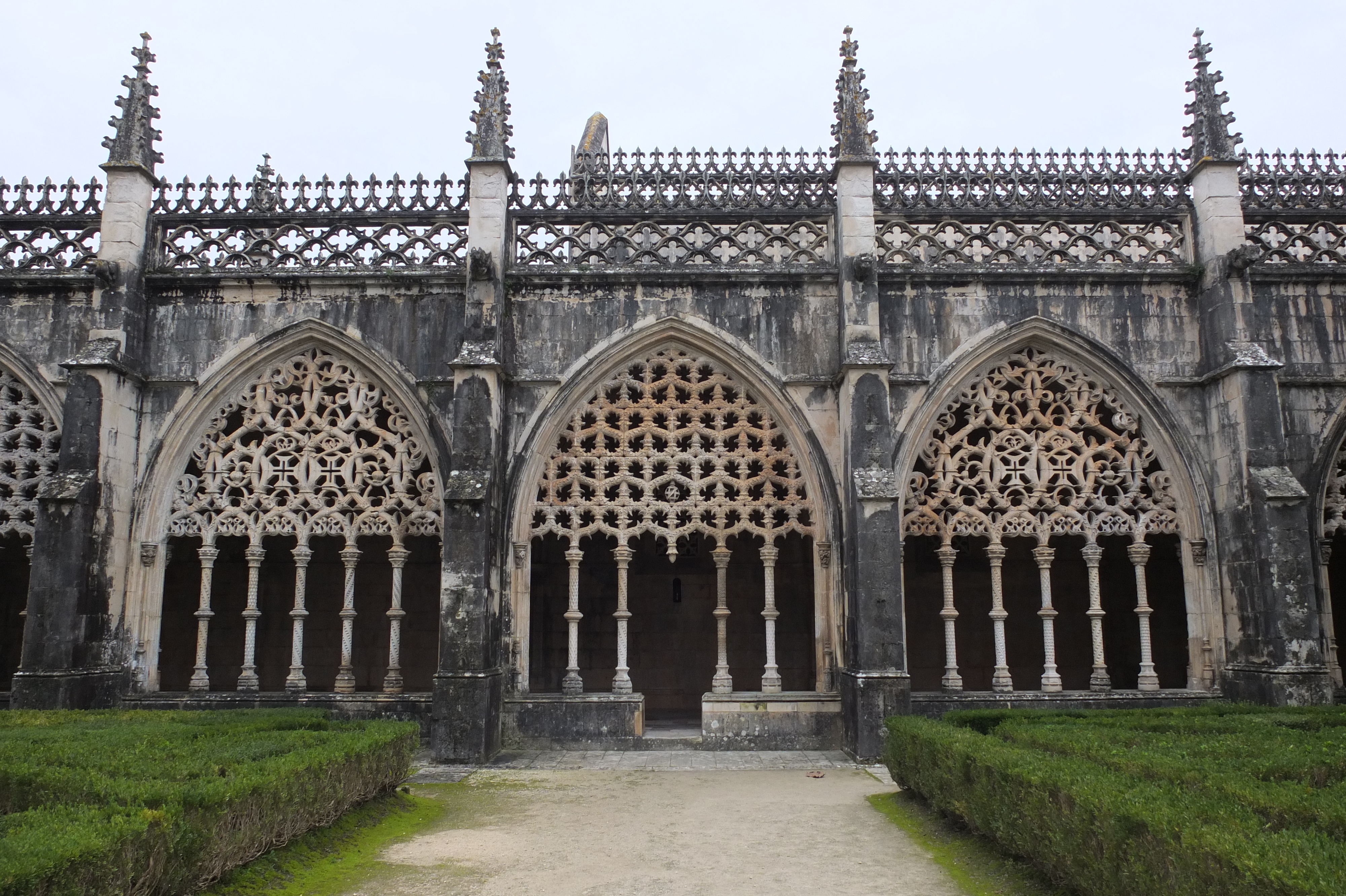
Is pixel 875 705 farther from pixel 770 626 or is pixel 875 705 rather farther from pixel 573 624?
pixel 573 624

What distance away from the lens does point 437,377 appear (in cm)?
1203

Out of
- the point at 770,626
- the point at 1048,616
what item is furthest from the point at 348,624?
the point at 1048,616

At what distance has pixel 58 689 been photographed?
10758mm

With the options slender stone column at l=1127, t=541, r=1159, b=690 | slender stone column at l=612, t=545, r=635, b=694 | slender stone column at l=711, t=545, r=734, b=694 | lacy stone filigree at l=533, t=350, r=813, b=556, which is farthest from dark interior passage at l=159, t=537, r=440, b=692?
slender stone column at l=1127, t=541, r=1159, b=690

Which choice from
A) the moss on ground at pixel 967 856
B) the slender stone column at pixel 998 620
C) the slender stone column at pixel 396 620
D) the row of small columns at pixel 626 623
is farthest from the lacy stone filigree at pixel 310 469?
the slender stone column at pixel 998 620

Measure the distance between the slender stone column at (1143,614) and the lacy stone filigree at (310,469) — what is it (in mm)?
8854

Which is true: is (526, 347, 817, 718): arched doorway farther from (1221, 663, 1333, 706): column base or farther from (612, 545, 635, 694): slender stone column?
(1221, 663, 1333, 706): column base

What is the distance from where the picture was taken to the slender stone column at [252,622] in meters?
11.9

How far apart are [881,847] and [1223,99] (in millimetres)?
10684

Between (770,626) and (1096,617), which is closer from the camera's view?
(1096,617)

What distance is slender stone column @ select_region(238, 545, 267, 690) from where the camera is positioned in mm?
11883

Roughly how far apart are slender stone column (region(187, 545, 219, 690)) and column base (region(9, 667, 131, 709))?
104 cm

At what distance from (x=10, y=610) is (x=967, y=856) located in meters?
15.4

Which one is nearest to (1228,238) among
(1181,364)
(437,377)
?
(1181,364)
